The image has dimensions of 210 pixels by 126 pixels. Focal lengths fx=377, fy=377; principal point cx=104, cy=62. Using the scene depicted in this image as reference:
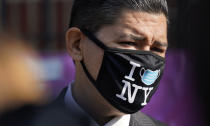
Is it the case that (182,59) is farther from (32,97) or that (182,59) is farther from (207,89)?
(32,97)

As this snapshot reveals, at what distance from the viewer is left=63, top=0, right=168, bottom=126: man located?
1899 mm

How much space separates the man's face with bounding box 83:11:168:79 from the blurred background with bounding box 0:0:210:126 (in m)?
0.94

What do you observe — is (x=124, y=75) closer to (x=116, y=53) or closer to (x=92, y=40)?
(x=116, y=53)

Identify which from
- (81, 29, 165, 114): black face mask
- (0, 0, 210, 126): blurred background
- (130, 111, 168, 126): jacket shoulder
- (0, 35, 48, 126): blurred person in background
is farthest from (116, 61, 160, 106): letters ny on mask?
(0, 0, 210, 126): blurred background

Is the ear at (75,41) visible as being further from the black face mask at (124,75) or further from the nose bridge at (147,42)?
the nose bridge at (147,42)

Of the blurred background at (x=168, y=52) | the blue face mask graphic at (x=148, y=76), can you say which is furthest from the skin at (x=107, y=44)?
the blurred background at (x=168, y=52)

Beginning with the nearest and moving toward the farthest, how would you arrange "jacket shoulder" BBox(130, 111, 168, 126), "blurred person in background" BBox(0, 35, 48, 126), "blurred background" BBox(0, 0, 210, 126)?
"jacket shoulder" BBox(130, 111, 168, 126) → "blurred person in background" BBox(0, 35, 48, 126) → "blurred background" BBox(0, 0, 210, 126)

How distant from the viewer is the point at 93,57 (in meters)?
1.95

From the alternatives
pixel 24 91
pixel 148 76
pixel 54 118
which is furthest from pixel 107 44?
pixel 24 91

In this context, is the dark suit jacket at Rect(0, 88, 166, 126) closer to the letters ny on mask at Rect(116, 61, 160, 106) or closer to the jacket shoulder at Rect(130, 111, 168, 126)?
the jacket shoulder at Rect(130, 111, 168, 126)

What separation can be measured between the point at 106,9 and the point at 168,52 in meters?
2.12

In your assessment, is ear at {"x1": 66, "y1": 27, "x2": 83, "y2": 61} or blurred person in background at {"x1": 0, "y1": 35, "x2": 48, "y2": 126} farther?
blurred person in background at {"x1": 0, "y1": 35, "x2": 48, "y2": 126}

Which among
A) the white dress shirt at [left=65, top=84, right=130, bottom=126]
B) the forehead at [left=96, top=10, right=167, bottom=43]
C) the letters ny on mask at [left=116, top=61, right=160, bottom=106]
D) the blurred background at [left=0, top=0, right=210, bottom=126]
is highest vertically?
the forehead at [left=96, top=10, right=167, bottom=43]

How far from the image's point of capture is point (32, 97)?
2.88 meters
